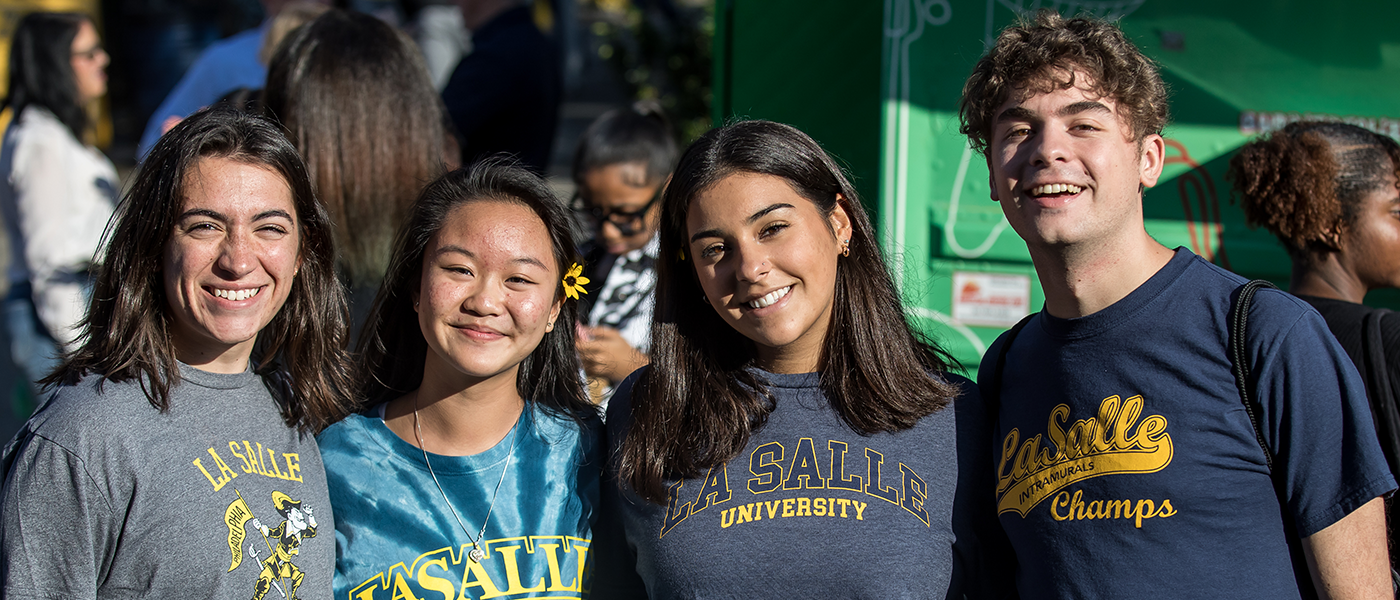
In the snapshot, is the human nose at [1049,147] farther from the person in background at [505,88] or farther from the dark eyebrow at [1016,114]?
the person in background at [505,88]

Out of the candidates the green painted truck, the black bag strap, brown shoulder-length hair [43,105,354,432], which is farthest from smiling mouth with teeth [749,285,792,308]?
the green painted truck

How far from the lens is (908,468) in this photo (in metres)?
1.89

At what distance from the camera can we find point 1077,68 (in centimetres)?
181

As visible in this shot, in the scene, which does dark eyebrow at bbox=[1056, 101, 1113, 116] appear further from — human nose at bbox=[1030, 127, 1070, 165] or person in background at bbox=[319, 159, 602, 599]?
person in background at bbox=[319, 159, 602, 599]

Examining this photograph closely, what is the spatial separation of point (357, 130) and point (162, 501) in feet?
4.17

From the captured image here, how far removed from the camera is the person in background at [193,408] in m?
1.63

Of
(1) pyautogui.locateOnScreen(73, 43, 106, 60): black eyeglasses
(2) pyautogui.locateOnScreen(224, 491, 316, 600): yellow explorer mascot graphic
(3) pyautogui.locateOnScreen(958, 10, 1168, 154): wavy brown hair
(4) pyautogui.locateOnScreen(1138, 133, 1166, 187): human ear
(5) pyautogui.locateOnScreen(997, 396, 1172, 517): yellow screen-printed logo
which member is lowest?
(2) pyautogui.locateOnScreen(224, 491, 316, 600): yellow explorer mascot graphic

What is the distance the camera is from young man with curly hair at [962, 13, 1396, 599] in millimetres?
1577

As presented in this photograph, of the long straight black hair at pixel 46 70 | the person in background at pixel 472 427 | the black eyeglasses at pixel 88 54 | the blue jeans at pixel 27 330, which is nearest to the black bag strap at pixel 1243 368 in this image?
the person in background at pixel 472 427

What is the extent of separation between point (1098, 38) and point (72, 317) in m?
3.86

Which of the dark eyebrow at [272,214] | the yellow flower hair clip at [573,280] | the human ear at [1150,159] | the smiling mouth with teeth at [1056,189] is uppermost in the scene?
the human ear at [1150,159]

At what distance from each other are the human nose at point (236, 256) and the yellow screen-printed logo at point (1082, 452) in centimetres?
145

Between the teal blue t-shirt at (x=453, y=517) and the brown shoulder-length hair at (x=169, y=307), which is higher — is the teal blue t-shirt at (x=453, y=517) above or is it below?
below

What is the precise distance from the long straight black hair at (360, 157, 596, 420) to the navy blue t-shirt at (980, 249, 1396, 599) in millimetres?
1016
